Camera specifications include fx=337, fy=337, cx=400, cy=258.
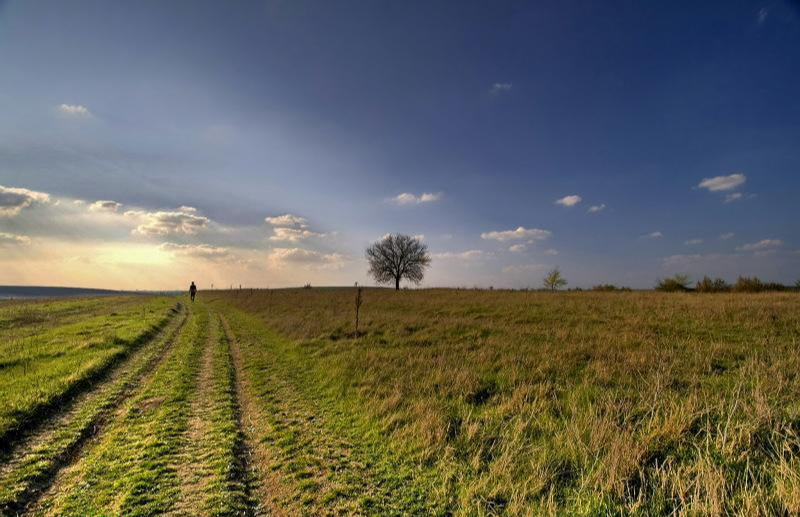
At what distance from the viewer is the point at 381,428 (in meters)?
6.85

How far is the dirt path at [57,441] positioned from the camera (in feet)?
15.9

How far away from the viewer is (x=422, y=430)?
6.36 meters

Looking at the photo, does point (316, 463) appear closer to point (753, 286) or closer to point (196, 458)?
point (196, 458)

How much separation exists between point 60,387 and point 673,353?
1754 cm

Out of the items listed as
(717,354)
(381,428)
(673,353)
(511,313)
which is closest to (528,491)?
(381,428)

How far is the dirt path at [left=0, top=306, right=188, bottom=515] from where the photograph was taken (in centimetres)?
486

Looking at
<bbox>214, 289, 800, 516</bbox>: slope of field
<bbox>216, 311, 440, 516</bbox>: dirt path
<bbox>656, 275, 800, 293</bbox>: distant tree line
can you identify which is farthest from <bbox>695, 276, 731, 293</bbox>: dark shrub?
<bbox>216, 311, 440, 516</bbox>: dirt path

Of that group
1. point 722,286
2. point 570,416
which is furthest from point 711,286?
point 570,416

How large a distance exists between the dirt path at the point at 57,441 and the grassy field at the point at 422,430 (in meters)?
0.04

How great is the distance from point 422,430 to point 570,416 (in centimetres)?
309

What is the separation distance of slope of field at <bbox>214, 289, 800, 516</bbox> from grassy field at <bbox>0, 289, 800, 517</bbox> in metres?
0.04

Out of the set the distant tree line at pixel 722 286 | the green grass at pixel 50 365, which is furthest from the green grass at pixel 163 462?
the distant tree line at pixel 722 286

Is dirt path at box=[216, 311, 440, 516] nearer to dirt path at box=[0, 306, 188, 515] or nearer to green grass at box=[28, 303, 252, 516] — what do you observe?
green grass at box=[28, 303, 252, 516]

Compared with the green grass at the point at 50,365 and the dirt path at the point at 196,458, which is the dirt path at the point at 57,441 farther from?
the dirt path at the point at 196,458
